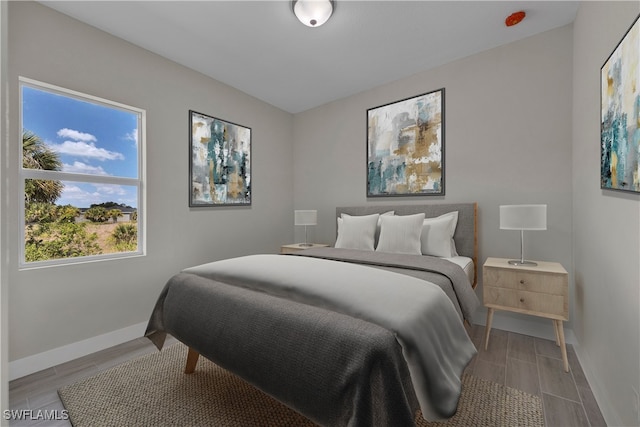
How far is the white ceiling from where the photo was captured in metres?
2.17

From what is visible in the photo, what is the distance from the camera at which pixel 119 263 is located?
8.21 feet

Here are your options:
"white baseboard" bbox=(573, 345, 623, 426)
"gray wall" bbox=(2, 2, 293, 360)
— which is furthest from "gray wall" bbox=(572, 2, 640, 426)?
"gray wall" bbox=(2, 2, 293, 360)

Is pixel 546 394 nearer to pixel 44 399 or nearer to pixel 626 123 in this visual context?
pixel 626 123

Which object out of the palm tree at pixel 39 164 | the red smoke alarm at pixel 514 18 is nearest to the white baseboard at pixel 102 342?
the palm tree at pixel 39 164

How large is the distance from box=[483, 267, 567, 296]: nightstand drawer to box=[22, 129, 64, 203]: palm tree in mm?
3559

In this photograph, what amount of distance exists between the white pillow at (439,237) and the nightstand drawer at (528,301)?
0.51 meters

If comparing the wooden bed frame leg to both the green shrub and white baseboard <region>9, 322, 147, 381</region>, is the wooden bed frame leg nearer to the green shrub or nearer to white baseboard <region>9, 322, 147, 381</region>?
white baseboard <region>9, 322, 147, 381</region>

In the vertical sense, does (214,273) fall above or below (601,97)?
below

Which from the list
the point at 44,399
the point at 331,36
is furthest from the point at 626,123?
the point at 44,399

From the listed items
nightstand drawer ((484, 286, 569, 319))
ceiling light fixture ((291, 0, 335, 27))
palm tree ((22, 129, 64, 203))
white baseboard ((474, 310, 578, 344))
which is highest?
ceiling light fixture ((291, 0, 335, 27))

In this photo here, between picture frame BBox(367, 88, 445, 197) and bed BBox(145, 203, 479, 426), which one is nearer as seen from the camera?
bed BBox(145, 203, 479, 426)

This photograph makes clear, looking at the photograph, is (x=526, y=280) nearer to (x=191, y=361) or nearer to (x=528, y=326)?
(x=528, y=326)

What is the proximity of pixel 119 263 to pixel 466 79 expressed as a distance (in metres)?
3.88

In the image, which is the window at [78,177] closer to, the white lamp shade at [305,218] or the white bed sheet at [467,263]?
the white lamp shade at [305,218]
